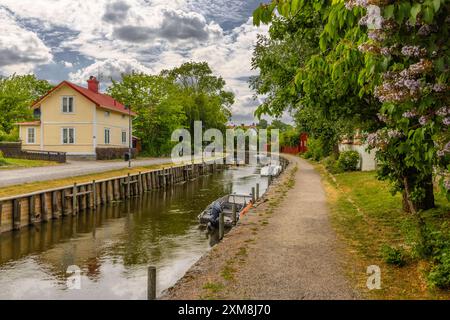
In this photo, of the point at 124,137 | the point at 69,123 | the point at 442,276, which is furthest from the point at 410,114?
the point at 124,137

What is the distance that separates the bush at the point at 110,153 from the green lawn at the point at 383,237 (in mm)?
30164

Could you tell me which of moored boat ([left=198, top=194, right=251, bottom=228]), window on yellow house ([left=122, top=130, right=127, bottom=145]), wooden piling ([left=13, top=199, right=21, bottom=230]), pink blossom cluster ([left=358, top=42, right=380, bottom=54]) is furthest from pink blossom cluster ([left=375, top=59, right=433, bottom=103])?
window on yellow house ([left=122, top=130, right=127, bottom=145])

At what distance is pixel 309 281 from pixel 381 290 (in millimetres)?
1401

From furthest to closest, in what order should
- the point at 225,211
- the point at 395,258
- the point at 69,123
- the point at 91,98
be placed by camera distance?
the point at 69,123
the point at 91,98
the point at 225,211
the point at 395,258

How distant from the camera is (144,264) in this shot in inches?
588

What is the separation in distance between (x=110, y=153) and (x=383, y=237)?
40.3 meters

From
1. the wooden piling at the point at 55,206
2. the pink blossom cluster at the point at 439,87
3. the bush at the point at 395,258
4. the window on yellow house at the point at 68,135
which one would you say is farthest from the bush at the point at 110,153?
the pink blossom cluster at the point at 439,87

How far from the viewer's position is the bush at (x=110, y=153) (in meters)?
47.2

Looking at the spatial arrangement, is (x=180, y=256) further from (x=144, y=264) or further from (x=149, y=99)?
(x=149, y=99)

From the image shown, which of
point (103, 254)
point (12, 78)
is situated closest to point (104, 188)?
point (103, 254)

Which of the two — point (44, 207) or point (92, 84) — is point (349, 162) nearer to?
point (44, 207)

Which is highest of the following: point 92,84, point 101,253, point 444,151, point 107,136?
point 92,84

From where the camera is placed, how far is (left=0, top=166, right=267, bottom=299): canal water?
→ 41.1 ft

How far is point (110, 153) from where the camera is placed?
49219 mm
